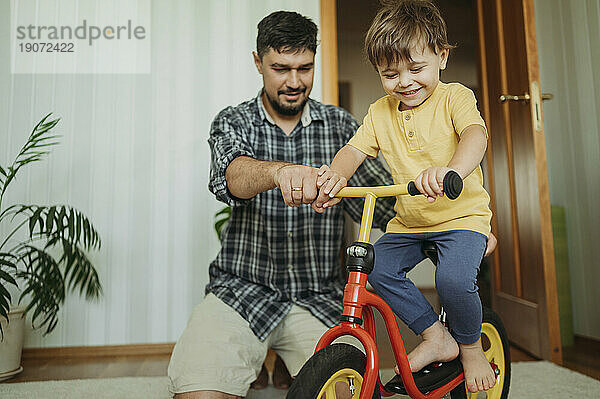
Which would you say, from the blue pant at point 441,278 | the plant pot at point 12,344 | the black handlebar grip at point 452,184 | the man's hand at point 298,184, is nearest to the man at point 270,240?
the man's hand at point 298,184

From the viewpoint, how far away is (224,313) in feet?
4.87

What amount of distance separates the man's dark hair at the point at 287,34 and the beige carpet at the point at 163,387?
1.19m

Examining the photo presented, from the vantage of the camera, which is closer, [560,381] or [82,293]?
[560,381]

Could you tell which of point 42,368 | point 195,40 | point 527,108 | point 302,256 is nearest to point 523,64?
point 527,108

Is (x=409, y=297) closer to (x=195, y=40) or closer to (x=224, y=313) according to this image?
(x=224, y=313)

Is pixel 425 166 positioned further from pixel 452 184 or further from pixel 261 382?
pixel 261 382

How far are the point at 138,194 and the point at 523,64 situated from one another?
78.3 inches

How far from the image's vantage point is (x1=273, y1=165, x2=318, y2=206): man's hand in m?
1.08

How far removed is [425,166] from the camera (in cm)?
127

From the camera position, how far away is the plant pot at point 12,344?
215 cm

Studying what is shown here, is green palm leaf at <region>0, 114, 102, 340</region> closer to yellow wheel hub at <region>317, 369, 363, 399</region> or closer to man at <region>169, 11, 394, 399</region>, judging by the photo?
man at <region>169, 11, 394, 399</region>

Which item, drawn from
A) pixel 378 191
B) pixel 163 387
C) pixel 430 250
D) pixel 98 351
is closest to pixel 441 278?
pixel 430 250

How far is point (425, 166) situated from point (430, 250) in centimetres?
21

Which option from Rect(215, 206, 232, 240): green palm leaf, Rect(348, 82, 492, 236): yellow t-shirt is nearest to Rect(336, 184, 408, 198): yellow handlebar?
Rect(348, 82, 492, 236): yellow t-shirt
